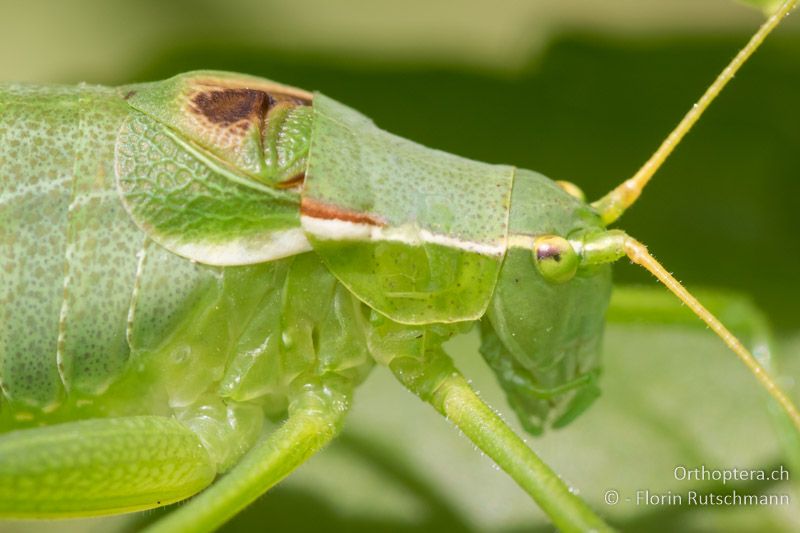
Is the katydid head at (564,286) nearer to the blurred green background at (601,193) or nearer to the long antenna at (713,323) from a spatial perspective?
the long antenna at (713,323)

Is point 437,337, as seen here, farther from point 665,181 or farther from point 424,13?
point 424,13

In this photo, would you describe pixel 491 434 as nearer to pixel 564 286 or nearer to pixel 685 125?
pixel 564 286

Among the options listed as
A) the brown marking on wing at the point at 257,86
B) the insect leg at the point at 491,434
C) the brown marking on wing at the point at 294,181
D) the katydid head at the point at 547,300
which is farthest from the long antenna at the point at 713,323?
the brown marking on wing at the point at 257,86

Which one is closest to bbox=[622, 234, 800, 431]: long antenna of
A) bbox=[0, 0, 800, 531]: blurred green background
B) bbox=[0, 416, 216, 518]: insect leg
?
bbox=[0, 0, 800, 531]: blurred green background

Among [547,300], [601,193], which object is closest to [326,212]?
[547,300]

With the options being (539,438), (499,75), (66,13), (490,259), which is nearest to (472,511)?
(539,438)

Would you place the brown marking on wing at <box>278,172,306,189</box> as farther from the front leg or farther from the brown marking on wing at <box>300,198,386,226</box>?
the front leg

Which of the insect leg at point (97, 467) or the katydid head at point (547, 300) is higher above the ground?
the katydid head at point (547, 300)
